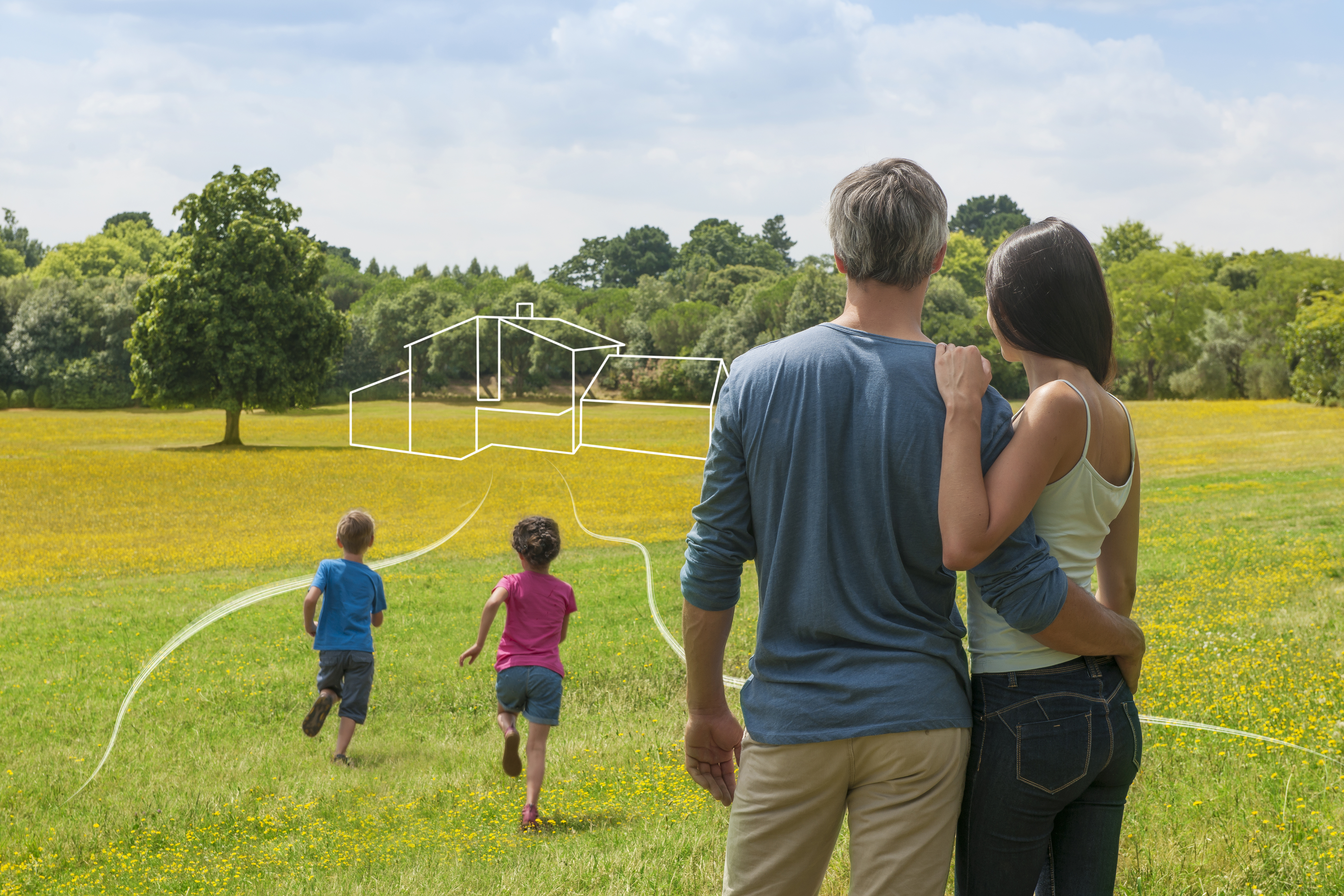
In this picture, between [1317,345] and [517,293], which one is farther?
[1317,345]

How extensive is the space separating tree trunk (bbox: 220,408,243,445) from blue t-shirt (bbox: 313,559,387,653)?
70.7ft

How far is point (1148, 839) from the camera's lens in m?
3.65

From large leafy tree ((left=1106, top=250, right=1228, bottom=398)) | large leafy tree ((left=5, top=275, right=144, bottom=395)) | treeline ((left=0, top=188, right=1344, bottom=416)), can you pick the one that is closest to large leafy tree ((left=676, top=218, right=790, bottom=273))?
treeline ((left=0, top=188, right=1344, bottom=416))

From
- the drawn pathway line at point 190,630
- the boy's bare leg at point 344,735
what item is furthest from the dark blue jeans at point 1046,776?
the boy's bare leg at point 344,735

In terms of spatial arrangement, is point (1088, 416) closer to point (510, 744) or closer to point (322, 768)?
point (510, 744)

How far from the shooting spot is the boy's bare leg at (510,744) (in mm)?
4879

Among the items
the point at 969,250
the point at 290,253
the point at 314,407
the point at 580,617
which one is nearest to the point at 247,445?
the point at 314,407

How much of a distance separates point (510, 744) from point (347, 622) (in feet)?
4.78

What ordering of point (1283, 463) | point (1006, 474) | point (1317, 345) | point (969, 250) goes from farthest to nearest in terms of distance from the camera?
1. point (969, 250)
2. point (1317, 345)
3. point (1283, 463)
4. point (1006, 474)

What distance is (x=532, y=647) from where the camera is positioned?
4.90m

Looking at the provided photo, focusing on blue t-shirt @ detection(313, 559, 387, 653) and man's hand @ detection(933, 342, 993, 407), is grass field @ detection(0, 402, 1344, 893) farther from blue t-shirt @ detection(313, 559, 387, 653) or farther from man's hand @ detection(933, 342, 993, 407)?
man's hand @ detection(933, 342, 993, 407)

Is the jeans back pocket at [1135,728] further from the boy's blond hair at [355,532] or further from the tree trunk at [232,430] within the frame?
the tree trunk at [232,430]

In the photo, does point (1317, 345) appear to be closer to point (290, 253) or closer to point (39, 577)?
point (290, 253)

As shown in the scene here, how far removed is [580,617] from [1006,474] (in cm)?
901
